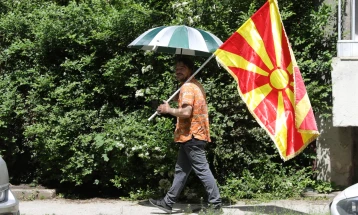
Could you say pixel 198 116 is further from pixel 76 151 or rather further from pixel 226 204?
pixel 76 151

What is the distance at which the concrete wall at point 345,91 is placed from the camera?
10008mm

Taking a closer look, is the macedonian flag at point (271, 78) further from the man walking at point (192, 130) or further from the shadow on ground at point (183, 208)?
the shadow on ground at point (183, 208)

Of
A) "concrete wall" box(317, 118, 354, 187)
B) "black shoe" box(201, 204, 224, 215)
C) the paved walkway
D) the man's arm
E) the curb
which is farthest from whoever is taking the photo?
"concrete wall" box(317, 118, 354, 187)

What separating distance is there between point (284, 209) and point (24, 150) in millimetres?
4107

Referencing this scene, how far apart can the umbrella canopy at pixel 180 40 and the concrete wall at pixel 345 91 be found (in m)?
1.97

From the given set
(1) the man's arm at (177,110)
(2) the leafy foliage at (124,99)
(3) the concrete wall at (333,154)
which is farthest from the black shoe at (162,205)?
(3) the concrete wall at (333,154)

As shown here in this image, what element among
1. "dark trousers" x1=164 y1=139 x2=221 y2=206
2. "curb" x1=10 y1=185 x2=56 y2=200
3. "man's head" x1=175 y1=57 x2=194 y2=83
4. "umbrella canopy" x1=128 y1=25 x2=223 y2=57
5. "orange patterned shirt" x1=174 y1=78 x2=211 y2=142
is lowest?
"curb" x1=10 y1=185 x2=56 y2=200

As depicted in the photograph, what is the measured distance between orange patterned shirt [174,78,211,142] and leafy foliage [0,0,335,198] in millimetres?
1038

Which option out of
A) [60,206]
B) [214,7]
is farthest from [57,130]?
[214,7]

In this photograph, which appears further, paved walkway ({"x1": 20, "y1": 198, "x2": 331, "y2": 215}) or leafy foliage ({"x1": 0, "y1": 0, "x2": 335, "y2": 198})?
leafy foliage ({"x1": 0, "y1": 0, "x2": 335, "y2": 198})

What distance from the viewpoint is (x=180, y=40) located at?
28.7 feet

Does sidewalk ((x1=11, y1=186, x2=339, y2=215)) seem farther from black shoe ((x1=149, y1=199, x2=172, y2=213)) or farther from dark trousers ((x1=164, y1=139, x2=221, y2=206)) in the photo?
dark trousers ((x1=164, y1=139, x2=221, y2=206))

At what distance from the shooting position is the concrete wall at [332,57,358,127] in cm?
1001

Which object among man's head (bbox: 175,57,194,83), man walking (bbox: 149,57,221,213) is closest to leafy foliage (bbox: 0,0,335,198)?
man walking (bbox: 149,57,221,213)
